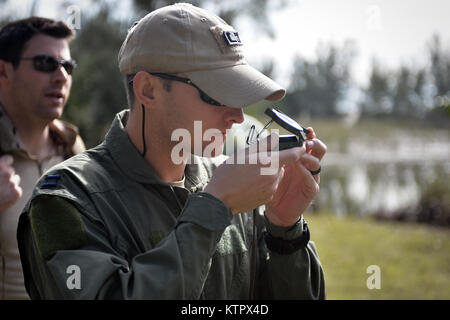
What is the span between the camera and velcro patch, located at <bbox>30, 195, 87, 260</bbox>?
1635 mm

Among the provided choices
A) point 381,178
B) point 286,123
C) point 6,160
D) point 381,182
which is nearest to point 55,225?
point 286,123

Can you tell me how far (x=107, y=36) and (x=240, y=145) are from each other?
14419 millimetres

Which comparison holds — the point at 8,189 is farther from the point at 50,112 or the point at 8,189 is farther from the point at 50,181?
the point at 50,181

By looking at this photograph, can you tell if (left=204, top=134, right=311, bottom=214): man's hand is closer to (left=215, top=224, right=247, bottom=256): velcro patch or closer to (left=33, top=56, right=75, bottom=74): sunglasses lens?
(left=215, top=224, right=247, bottom=256): velcro patch

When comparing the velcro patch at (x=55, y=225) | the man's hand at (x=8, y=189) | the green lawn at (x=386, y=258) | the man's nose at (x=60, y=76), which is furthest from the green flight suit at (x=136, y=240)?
the green lawn at (x=386, y=258)

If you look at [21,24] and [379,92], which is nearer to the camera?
[21,24]

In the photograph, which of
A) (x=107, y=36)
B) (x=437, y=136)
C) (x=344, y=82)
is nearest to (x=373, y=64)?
(x=344, y=82)

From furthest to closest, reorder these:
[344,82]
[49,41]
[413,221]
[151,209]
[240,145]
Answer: [344,82]
[413,221]
[240,145]
[49,41]
[151,209]

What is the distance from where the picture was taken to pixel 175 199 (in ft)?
6.68

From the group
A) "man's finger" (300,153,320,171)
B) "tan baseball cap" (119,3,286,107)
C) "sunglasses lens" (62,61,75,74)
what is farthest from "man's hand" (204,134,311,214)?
"sunglasses lens" (62,61,75,74)

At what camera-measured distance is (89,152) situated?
2033 millimetres

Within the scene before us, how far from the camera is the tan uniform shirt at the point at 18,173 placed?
115 inches

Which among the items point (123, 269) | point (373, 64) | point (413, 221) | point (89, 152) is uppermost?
point (373, 64)

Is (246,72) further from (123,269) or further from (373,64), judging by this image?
(373,64)
